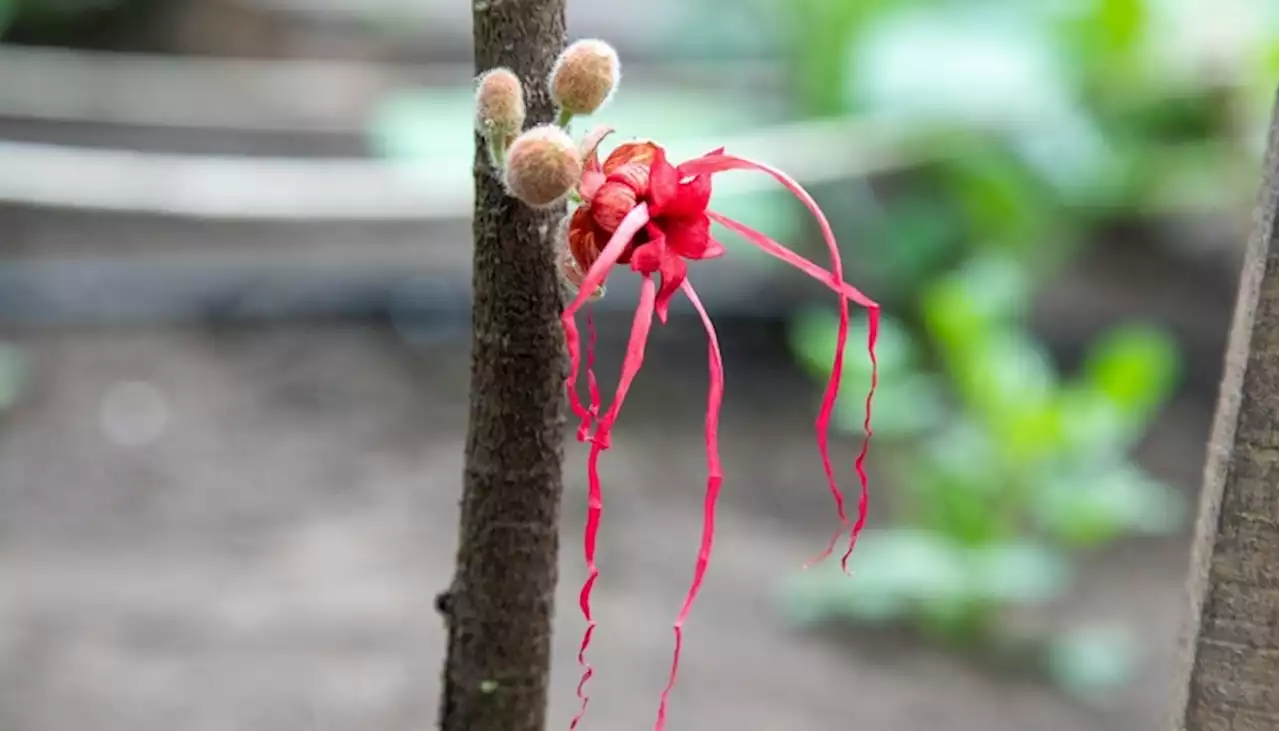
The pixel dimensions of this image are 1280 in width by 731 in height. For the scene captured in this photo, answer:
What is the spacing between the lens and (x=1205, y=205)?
4.74ft

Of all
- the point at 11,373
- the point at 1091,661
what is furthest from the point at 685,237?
the point at 11,373

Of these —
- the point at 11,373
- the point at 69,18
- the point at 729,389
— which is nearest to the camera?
the point at 11,373

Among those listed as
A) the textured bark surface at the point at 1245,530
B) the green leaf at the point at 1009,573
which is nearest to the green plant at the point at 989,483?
the green leaf at the point at 1009,573

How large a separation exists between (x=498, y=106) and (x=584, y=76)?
0.02 m

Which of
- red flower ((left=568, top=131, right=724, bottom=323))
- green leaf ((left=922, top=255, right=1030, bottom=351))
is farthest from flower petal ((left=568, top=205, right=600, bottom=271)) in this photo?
green leaf ((left=922, top=255, right=1030, bottom=351))

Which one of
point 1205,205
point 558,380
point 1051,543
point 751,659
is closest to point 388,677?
point 751,659

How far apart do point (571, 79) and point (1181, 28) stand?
1.30m

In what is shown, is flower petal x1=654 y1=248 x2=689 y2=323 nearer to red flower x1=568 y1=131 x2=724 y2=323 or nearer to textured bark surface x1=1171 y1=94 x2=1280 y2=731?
red flower x1=568 y1=131 x2=724 y2=323

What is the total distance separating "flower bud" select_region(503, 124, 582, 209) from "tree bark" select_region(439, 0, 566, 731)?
0.09 feet

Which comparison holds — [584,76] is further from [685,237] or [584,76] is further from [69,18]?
[69,18]

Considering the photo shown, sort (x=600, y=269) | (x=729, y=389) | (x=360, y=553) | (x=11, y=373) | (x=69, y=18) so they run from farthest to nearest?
(x=69, y=18)
(x=729, y=389)
(x=11, y=373)
(x=360, y=553)
(x=600, y=269)

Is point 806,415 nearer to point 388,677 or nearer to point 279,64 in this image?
point 388,677

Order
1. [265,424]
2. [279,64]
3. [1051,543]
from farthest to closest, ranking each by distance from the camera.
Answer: [279,64] < [265,424] < [1051,543]

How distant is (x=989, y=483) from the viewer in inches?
37.9
